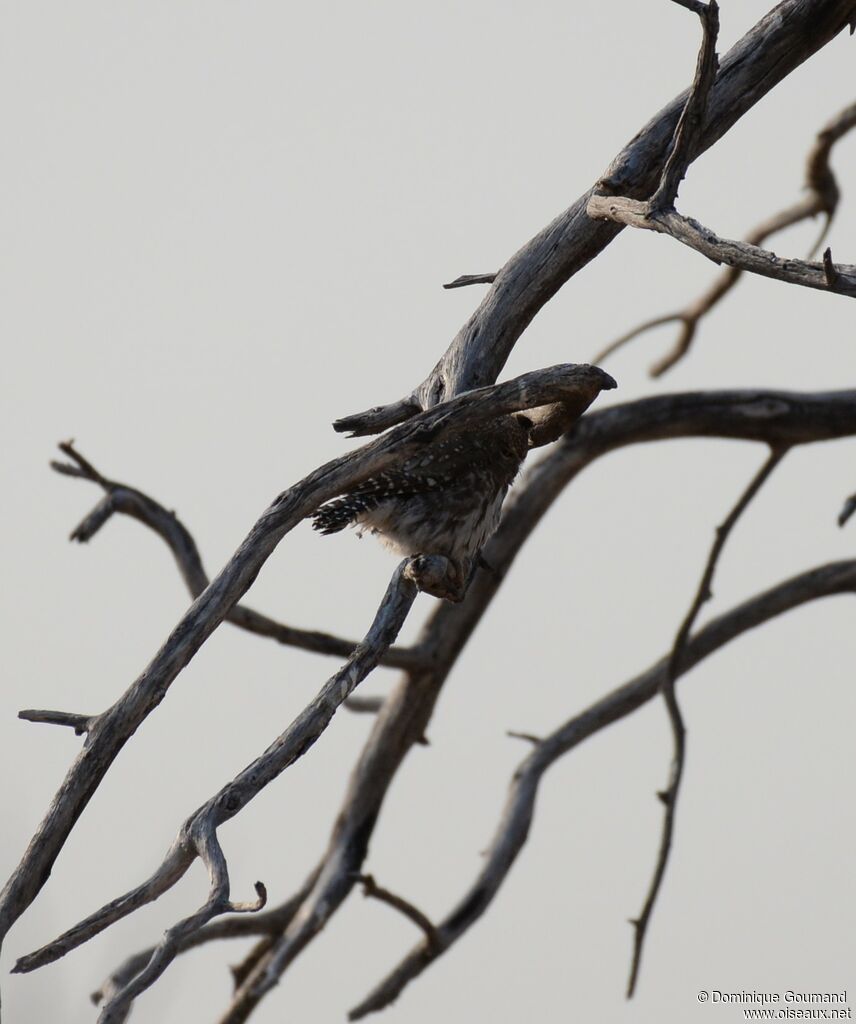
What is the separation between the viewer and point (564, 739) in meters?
4.90

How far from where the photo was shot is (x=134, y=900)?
6.59 ft

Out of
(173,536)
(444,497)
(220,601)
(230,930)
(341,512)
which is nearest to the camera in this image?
(220,601)

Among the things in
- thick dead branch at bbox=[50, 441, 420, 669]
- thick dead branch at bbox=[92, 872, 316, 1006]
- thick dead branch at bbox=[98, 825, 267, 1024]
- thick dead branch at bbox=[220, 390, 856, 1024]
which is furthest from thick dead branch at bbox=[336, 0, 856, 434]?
thick dead branch at bbox=[92, 872, 316, 1006]

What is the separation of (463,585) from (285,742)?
522 millimetres

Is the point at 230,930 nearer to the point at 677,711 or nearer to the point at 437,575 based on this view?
the point at 677,711

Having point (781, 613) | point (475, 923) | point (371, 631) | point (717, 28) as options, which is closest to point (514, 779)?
point (475, 923)

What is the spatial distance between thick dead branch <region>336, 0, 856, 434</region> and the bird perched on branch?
108 millimetres

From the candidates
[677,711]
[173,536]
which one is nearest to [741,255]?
[173,536]

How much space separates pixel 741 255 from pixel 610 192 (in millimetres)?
657

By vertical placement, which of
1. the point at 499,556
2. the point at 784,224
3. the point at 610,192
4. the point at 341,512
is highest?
the point at 784,224

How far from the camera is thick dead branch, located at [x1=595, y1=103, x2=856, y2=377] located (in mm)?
4988

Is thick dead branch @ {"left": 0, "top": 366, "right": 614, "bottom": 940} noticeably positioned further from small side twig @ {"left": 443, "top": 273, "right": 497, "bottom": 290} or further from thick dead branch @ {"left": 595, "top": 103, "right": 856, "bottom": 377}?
thick dead branch @ {"left": 595, "top": 103, "right": 856, "bottom": 377}

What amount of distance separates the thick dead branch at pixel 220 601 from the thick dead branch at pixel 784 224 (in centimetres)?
299

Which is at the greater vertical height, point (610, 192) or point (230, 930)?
point (610, 192)
